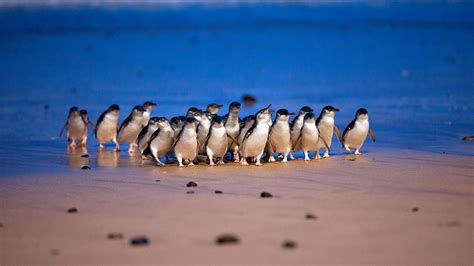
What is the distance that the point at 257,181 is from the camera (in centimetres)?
912

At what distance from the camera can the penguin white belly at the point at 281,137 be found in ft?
34.6

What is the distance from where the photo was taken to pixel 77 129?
12742 mm

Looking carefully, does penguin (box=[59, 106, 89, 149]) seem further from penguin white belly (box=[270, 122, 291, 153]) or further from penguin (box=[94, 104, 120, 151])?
penguin white belly (box=[270, 122, 291, 153])

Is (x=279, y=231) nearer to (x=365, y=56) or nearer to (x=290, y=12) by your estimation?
(x=365, y=56)

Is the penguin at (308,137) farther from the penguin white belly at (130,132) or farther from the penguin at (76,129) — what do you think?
the penguin at (76,129)

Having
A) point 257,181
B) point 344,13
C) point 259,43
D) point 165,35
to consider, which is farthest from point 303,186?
point 344,13

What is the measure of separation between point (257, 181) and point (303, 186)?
0.57 meters

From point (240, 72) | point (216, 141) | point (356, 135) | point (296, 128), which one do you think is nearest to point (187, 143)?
point (216, 141)

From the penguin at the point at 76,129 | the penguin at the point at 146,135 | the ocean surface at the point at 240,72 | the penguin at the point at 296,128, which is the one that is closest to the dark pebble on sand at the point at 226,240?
the ocean surface at the point at 240,72

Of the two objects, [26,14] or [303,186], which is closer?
[303,186]

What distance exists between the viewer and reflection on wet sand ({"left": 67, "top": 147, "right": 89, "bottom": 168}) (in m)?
10.9

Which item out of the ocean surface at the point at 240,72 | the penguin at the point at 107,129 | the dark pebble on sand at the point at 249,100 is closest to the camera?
the penguin at the point at 107,129

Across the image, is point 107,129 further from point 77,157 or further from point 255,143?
point 255,143

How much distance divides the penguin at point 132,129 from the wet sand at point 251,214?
72.2 inches
